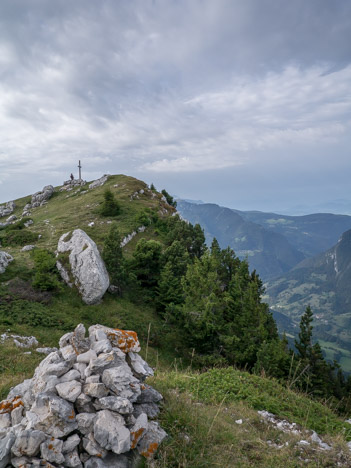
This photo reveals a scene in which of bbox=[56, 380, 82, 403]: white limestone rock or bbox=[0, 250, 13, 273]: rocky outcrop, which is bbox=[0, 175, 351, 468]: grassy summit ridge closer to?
bbox=[0, 250, 13, 273]: rocky outcrop

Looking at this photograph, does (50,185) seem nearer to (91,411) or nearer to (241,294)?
(241,294)

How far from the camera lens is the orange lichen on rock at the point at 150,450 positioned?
5.34 meters

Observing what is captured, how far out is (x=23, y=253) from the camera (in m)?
32.6

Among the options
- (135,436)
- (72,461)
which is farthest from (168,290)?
(72,461)

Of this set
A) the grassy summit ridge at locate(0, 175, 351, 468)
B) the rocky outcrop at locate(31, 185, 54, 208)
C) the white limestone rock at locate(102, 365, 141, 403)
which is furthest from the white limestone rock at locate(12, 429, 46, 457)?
the rocky outcrop at locate(31, 185, 54, 208)

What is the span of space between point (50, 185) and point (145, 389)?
8466 cm

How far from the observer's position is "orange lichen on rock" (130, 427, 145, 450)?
536 cm

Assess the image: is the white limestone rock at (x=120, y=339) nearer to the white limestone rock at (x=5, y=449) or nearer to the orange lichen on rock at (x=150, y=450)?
the orange lichen on rock at (x=150, y=450)

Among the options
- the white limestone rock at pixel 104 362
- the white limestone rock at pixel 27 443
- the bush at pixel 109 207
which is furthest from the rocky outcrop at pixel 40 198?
the white limestone rock at pixel 27 443

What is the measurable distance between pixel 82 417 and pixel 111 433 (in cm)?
74

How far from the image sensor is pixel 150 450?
5.41 meters

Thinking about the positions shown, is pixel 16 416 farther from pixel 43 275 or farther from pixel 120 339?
pixel 43 275

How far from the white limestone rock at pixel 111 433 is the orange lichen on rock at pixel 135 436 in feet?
0.64

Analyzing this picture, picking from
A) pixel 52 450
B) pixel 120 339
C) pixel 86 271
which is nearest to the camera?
pixel 52 450
